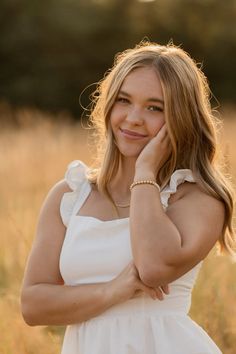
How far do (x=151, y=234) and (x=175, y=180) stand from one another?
256 millimetres

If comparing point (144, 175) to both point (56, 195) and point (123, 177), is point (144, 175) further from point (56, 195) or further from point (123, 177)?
point (56, 195)

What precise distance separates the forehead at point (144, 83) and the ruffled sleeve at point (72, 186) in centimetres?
34

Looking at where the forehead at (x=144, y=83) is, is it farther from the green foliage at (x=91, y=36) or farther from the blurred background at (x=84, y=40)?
the green foliage at (x=91, y=36)

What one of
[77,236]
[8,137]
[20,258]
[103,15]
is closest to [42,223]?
[77,236]

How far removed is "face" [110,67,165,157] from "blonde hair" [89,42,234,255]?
1.0 inches

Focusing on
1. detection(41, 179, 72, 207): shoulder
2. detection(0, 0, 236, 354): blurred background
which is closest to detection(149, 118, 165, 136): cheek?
detection(41, 179, 72, 207): shoulder

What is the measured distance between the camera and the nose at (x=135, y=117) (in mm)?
3121

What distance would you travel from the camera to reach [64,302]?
3.04 metres

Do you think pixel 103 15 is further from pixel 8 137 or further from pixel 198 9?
pixel 8 137

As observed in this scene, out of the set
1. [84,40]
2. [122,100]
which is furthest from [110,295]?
[84,40]

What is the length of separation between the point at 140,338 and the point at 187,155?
2.11 ft

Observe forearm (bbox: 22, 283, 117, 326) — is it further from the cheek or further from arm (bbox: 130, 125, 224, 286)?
the cheek

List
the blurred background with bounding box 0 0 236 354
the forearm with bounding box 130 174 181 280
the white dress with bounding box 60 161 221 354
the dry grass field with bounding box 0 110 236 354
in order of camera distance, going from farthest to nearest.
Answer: the blurred background with bounding box 0 0 236 354, the dry grass field with bounding box 0 110 236 354, the white dress with bounding box 60 161 221 354, the forearm with bounding box 130 174 181 280

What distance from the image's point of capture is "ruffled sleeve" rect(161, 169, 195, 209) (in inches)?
123
